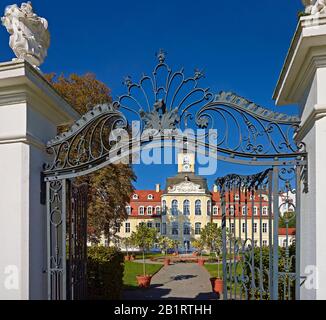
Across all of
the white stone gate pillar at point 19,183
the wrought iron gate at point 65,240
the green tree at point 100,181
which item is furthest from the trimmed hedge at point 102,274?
the green tree at point 100,181

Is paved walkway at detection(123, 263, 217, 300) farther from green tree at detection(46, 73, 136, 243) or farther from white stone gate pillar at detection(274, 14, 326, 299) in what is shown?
white stone gate pillar at detection(274, 14, 326, 299)

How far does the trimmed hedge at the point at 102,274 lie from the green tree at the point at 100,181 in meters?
6.14

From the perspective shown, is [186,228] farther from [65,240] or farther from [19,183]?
[19,183]

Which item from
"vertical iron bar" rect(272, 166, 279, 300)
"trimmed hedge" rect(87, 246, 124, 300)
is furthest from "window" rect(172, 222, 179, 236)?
"vertical iron bar" rect(272, 166, 279, 300)

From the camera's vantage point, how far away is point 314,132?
128 inches

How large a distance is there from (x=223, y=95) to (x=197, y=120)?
343mm

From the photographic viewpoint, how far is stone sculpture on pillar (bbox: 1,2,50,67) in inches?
154

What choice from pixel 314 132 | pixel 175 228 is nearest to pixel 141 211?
pixel 175 228

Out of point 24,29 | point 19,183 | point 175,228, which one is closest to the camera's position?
point 19,183

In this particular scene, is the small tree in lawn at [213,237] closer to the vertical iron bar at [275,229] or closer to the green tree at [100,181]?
the green tree at [100,181]

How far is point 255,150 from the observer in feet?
12.0

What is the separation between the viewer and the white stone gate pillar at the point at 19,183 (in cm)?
368

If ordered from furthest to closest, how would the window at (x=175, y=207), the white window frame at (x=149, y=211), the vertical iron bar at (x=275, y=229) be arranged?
1. the white window frame at (x=149, y=211)
2. the window at (x=175, y=207)
3. the vertical iron bar at (x=275, y=229)

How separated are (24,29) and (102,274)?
553 cm
